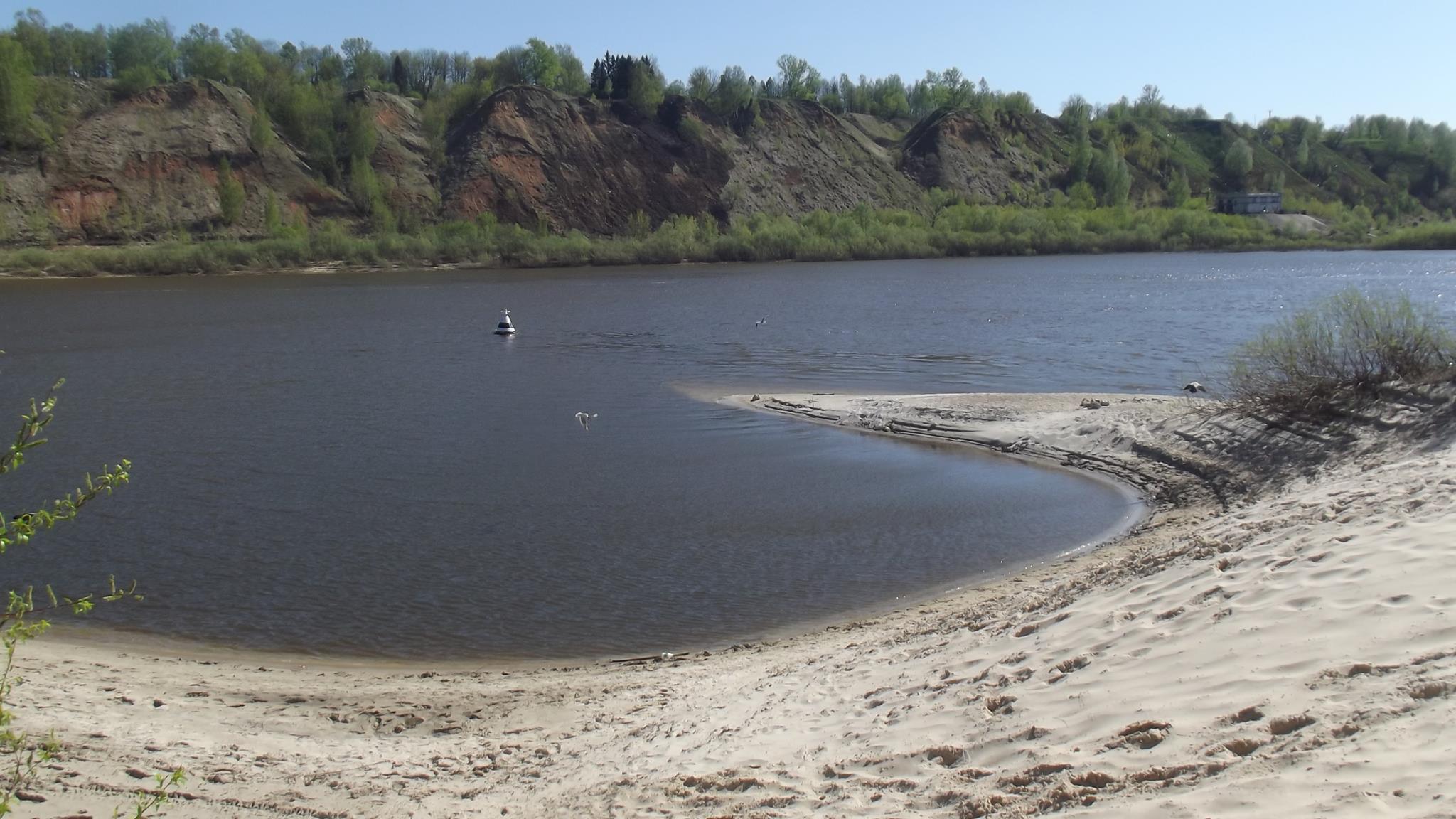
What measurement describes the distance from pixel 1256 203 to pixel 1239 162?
819 inches

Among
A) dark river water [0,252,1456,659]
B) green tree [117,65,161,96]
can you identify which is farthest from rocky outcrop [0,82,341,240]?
dark river water [0,252,1456,659]

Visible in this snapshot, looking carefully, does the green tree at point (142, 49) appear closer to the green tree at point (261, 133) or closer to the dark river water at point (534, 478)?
the green tree at point (261, 133)

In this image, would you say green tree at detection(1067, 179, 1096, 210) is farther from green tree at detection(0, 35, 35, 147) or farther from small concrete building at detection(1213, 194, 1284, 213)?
green tree at detection(0, 35, 35, 147)

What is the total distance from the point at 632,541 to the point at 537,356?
2232 centimetres

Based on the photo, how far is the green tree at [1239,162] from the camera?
510 ft

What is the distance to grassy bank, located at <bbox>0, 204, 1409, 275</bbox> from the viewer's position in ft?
279

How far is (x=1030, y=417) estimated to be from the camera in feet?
69.2

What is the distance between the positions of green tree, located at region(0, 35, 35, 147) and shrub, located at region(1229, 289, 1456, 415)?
98235 mm

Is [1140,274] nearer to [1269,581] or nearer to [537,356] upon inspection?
[537,356]

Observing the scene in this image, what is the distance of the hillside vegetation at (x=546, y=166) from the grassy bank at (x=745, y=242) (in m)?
0.29

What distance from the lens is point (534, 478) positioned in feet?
59.3

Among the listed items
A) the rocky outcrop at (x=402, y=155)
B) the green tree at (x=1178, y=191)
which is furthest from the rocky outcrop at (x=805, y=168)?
the green tree at (x=1178, y=191)

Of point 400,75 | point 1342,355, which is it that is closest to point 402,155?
point 400,75

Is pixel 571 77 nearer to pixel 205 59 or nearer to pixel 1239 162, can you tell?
pixel 205 59
